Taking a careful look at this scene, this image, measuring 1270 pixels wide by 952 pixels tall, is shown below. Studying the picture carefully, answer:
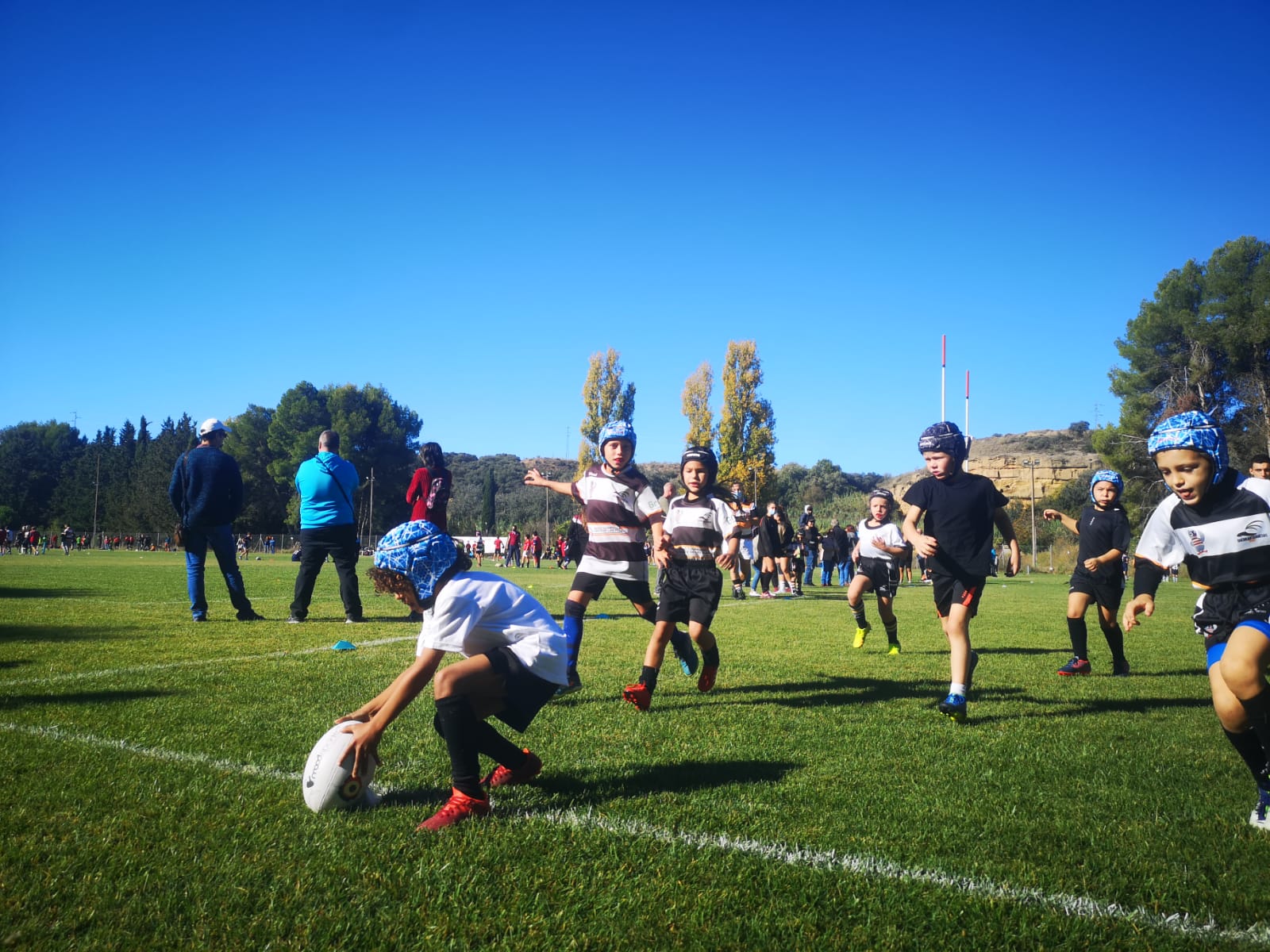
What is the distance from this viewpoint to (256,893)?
268 cm

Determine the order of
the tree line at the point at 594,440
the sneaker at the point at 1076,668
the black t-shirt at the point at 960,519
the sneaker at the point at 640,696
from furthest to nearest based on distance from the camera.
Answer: the tree line at the point at 594,440 → the sneaker at the point at 1076,668 → the black t-shirt at the point at 960,519 → the sneaker at the point at 640,696

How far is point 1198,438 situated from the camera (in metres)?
3.97

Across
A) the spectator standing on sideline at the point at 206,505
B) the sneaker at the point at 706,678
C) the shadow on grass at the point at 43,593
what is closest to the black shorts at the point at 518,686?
the sneaker at the point at 706,678

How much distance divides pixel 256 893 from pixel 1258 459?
907 centimetres

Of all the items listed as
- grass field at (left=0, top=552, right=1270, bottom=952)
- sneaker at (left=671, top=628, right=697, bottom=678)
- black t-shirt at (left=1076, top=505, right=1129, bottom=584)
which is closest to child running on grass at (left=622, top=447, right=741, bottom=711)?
grass field at (left=0, top=552, right=1270, bottom=952)

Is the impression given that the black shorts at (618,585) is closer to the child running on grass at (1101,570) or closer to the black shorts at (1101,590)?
the child running on grass at (1101,570)

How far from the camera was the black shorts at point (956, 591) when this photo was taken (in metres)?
6.11

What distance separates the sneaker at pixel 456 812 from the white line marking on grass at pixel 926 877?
0.68 feet

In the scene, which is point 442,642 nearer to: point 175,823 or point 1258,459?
point 175,823

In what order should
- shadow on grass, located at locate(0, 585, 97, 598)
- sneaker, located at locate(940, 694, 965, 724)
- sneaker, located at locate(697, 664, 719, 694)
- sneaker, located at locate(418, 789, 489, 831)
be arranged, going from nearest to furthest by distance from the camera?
sneaker, located at locate(418, 789, 489, 831) → sneaker, located at locate(940, 694, 965, 724) → sneaker, located at locate(697, 664, 719, 694) → shadow on grass, located at locate(0, 585, 97, 598)

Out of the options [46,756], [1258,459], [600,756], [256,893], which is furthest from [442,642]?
[1258,459]

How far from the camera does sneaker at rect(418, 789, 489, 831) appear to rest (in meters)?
3.34

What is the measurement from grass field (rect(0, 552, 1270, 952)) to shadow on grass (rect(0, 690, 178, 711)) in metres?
0.03

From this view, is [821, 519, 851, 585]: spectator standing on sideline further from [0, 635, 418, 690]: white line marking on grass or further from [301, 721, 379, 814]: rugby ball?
[301, 721, 379, 814]: rugby ball
